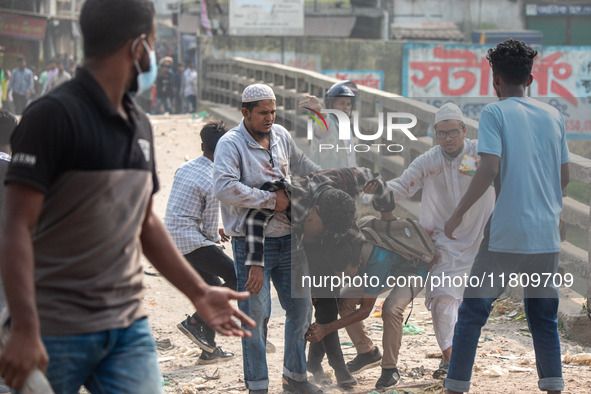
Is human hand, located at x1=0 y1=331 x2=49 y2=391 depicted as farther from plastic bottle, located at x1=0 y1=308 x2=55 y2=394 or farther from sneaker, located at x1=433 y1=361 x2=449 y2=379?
sneaker, located at x1=433 y1=361 x2=449 y2=379

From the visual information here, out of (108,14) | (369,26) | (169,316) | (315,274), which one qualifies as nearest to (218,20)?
(369,26)

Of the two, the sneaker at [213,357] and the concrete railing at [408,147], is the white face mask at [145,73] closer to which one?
the concrete railing at [408,147]

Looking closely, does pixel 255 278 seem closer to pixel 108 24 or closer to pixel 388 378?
pixel 388 378

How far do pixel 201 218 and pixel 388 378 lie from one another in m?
1.79

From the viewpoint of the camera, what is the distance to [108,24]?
2357 mm

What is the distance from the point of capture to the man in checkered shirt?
221 inches

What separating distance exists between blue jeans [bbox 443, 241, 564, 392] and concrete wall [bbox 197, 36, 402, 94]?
21.2 meters

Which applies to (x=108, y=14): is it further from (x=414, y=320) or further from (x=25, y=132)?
(x=414, y=320)

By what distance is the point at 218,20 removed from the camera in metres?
29.8

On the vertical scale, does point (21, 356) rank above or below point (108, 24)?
below

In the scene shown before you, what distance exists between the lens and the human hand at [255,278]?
443 centimetres


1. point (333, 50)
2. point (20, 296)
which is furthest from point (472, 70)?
point (20, 296)

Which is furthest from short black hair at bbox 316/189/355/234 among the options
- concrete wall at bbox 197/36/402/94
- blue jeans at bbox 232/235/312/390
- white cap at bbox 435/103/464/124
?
concrete wall at bbox 197/36/402/94

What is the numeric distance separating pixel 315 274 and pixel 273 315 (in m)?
2.32
